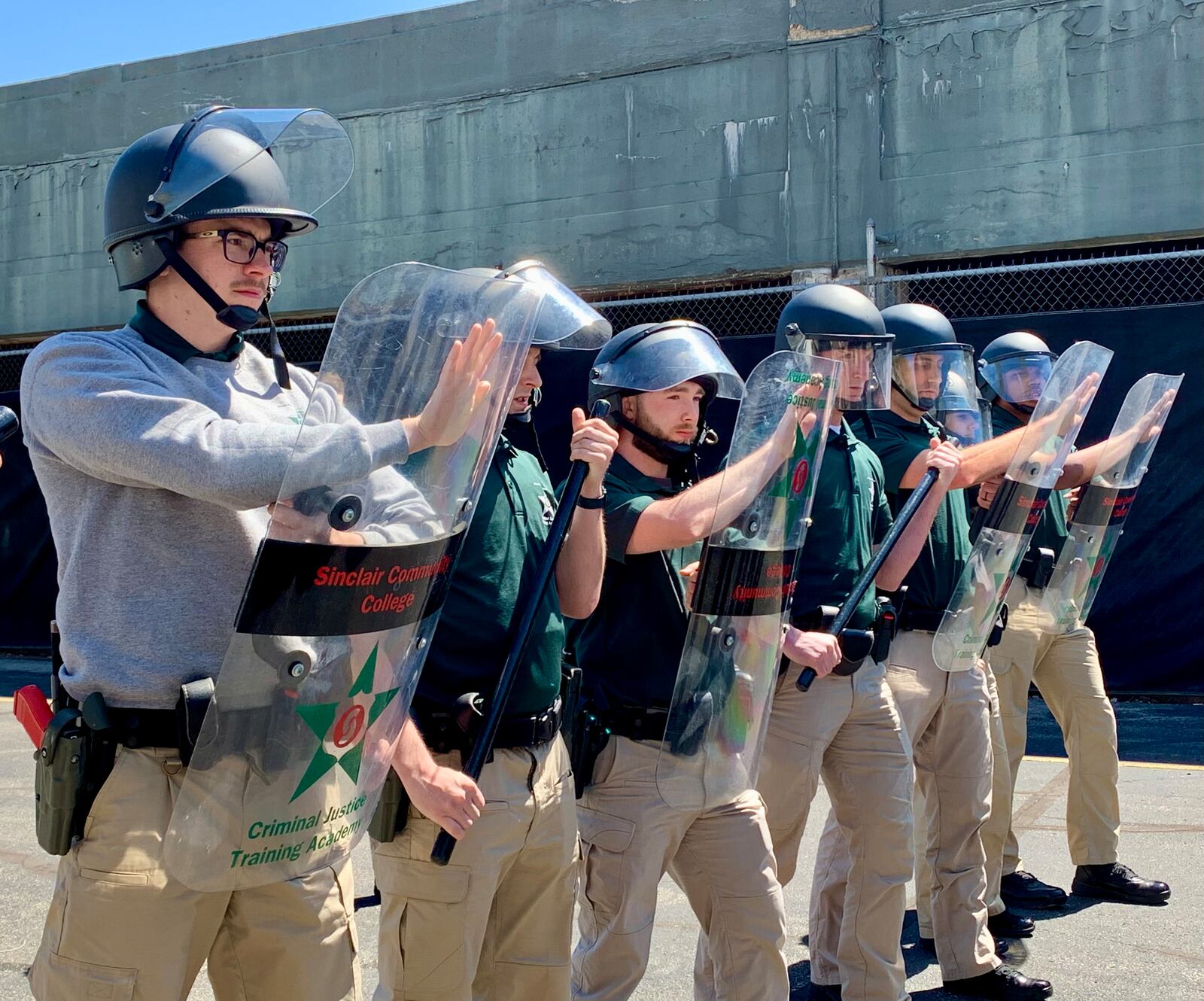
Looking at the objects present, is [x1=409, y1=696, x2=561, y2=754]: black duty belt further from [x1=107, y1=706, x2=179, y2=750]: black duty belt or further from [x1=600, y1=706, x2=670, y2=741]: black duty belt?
[x1=107, y1=706, x2=179, y2=750]: black duty belt

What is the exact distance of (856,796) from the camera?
4.18 m

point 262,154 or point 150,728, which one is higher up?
point 262,154

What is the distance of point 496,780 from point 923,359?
111 inches

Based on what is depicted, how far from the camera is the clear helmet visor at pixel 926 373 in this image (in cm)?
510

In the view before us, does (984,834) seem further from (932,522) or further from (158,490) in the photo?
(158,490)

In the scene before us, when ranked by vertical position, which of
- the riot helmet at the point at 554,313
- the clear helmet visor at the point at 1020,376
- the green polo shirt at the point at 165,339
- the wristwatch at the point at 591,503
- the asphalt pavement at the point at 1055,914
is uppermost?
the riot helmet at the point at 554,313

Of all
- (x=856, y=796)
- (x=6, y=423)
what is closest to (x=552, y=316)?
(x=856, y=796)

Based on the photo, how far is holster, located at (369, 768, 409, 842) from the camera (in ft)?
9.41

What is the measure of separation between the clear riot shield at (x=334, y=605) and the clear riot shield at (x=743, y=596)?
1.15 metres

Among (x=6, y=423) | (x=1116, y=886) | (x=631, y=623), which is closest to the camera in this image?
(x=631, y=623)

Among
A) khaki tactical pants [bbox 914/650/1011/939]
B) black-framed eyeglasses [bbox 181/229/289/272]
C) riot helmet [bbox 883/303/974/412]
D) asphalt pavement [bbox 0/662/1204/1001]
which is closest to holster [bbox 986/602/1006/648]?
khaki tactical pants [bbox 914/650/1011/939]


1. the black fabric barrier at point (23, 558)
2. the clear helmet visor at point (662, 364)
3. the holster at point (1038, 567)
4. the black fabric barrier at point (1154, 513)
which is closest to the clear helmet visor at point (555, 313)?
the clear helmet visor at point (662, 364)

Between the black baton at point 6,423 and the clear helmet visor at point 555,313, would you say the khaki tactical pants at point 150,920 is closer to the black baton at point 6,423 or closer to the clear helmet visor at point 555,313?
the clear helmet visor at point 555,313

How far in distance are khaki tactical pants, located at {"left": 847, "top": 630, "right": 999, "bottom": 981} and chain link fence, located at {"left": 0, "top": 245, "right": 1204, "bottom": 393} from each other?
5094mm
